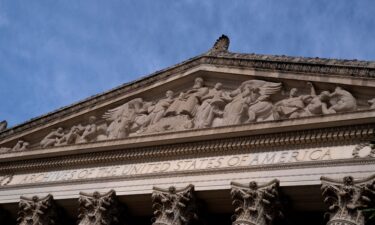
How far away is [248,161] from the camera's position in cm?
1847

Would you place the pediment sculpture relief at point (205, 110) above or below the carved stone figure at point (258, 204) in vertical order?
above

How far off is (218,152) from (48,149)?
22.1ft

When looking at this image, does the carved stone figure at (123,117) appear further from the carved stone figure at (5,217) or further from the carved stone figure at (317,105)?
the carved stone figure at (317,105)

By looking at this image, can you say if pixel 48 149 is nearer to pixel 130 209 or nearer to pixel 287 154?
pixel 130 209

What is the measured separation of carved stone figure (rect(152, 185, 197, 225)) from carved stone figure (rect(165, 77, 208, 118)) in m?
3.14

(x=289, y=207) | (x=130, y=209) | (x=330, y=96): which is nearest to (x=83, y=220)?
(x=130, y=209)

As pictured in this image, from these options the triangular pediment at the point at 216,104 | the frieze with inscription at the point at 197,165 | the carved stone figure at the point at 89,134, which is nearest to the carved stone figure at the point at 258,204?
the frieze with inscription at the point at 197,165

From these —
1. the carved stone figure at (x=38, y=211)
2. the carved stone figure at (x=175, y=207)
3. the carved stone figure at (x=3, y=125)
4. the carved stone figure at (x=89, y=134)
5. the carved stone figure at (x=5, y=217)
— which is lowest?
the carved stone figure at (x=175, y=207)

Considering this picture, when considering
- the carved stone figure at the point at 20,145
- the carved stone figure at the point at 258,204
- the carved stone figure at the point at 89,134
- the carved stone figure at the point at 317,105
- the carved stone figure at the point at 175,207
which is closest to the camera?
the carved stone figure at the point at 258,204

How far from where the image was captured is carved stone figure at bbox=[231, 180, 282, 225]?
55.7 ft

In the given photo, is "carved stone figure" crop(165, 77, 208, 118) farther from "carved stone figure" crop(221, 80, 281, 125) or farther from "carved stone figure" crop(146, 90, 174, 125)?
"carved stone figure" crop(221, 80, 281, 125)

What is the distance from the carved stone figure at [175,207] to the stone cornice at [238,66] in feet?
15.3

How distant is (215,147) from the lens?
19.3 meters

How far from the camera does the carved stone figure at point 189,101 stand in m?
21.0
